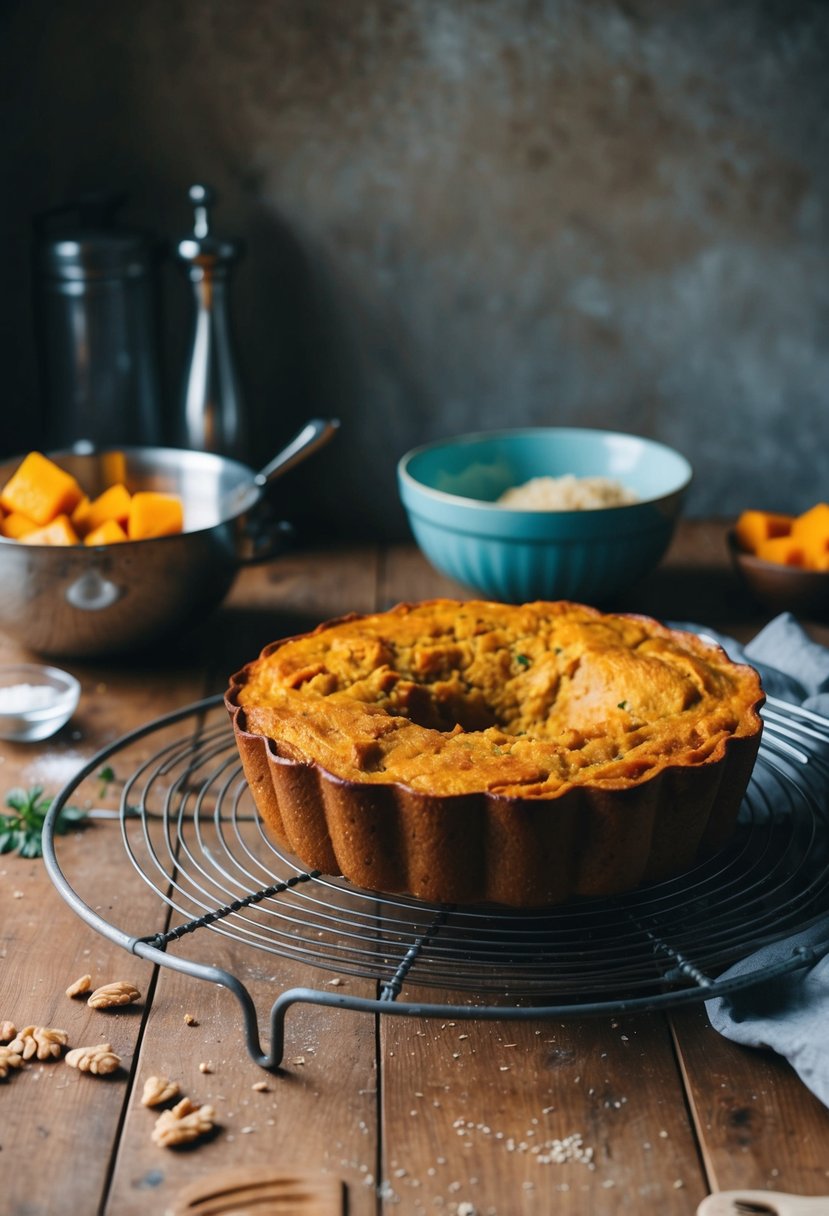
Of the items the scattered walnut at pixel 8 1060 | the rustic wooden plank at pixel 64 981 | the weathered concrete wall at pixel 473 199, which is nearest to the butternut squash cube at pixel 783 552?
the weathered concrete wall at pixel 473 199

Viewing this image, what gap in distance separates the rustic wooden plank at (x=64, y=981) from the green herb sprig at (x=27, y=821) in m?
0.02

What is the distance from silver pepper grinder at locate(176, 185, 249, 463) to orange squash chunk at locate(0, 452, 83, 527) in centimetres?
51

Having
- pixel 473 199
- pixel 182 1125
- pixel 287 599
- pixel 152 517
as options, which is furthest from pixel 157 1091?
pixel 473 199

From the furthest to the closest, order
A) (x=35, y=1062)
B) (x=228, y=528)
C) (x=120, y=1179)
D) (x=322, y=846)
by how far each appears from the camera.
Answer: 1. (x=228, y=528)
2. (x=322, y=846)
3. (x=35, y=1062)
4. (x=120, y=1179)

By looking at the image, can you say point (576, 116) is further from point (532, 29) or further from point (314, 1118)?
point (314, 1118)

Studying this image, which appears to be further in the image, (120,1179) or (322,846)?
Answer: (322,846)

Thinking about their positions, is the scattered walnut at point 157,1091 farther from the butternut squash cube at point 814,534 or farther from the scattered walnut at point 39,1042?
the butternut squash cube at point 814,534

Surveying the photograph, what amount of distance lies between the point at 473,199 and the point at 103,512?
1.14 m

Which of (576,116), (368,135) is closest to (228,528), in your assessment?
(368,135)

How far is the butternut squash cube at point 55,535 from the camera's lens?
7.16ft

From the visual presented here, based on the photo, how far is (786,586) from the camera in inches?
96.9

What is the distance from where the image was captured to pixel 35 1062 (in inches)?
52.8

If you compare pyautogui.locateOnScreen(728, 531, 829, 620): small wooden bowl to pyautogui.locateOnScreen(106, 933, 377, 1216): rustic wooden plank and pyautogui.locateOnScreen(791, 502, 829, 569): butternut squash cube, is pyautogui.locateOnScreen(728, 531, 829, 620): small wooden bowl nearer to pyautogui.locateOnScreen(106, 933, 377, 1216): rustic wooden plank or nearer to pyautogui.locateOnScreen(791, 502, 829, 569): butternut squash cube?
pyautogui.locateOnScreen(791, 502, 829, 569): butternut squash cube

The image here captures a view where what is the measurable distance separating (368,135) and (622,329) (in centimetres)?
71
